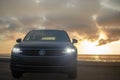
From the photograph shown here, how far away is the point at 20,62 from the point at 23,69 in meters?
0.27

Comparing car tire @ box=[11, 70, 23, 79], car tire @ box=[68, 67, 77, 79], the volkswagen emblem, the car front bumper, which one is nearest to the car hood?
the volkswagen emblem

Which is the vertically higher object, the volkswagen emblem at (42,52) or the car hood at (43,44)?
the car hood at (43,44)

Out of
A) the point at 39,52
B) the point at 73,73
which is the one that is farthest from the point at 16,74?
the point at 73,73

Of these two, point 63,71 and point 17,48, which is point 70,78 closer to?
point 63,71

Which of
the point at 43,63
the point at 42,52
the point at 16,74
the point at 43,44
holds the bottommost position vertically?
the point at 16,74

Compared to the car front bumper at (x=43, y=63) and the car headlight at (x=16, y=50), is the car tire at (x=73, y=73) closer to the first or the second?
the car front bumper at (x=43, y=63)

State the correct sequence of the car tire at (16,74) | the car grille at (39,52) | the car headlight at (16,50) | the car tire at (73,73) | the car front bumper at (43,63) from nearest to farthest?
1. the car front bumper at (43,63)
2. the car grille at (39,52)
3. the car headlight at (16,50)
4. the car tire at (73,73)
5. the car tire at (16,74)

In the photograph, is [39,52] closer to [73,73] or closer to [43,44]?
[43,44]

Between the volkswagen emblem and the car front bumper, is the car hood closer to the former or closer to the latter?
the volkswagen emblem

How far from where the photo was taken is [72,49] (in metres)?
14.9

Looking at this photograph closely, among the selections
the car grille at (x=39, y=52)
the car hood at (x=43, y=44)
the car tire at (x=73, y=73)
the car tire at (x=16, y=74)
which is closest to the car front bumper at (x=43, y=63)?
the car grille at (x=39, y=52)

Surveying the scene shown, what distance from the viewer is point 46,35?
16.9 m

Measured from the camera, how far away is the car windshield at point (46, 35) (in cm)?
1664

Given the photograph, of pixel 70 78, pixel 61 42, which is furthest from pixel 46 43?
pixel 70 78
